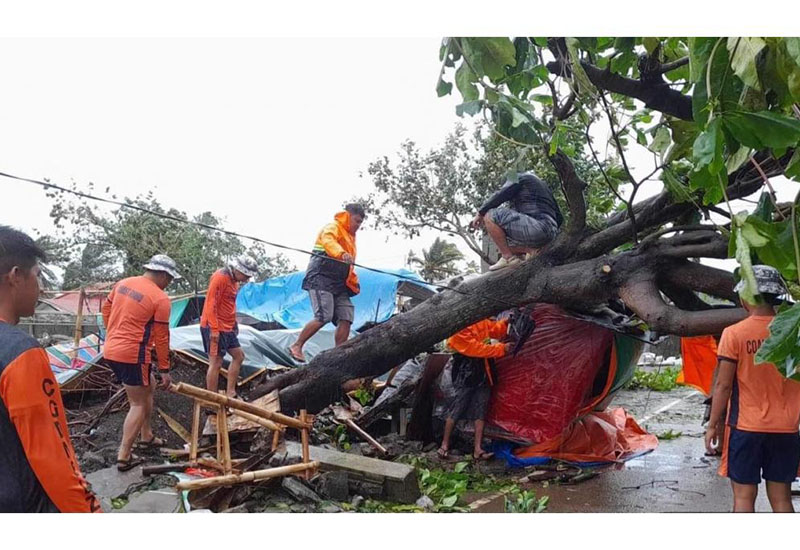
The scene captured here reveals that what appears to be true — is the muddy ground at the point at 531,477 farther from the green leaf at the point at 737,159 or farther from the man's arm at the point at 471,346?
the green leaf at the point at 737,159

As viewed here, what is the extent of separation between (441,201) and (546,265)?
5504 millimetres

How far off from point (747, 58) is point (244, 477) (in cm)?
291

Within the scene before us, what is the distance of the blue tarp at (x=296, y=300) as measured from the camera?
614 centimetres

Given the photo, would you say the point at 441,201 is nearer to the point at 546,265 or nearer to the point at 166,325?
the point at 546,265

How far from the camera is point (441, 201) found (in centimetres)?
1015

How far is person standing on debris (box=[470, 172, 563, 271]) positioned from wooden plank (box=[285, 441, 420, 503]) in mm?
1716

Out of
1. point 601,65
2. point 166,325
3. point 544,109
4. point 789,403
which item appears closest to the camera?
point 789,403

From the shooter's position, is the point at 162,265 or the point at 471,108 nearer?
the point at 471,108

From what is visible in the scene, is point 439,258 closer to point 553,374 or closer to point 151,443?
point 553,374

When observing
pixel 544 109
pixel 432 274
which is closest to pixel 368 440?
pixel 544 109

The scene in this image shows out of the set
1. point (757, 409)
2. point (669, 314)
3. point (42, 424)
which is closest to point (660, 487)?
point (669, 314)

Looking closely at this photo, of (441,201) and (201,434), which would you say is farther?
(441,201)

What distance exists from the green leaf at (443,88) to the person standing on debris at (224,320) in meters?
1.97

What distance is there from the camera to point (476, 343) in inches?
198
